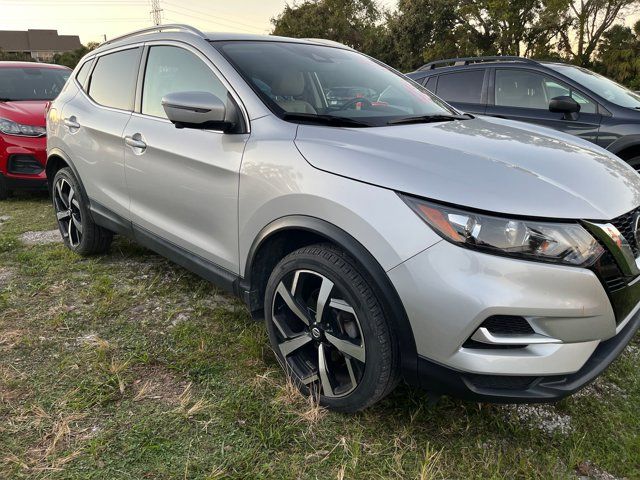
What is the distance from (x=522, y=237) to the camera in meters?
1.62

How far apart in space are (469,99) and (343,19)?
3650cm

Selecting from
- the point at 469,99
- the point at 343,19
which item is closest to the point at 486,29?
the point at 343,19

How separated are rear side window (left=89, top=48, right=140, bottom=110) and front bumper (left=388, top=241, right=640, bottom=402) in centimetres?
239

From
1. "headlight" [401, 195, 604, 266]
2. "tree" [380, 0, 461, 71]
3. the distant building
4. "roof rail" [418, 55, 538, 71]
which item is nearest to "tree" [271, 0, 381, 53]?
"tree" [380, 0, 461, 71]

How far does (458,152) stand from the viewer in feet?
6.28

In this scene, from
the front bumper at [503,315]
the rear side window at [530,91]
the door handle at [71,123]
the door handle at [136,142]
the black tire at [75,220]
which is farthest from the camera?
the rear side window at [530,91]

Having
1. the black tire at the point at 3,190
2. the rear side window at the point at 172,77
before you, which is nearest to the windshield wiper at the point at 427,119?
the rear side window at the point at 172,77

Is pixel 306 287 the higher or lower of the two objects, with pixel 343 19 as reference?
lower

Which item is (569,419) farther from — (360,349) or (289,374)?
(289,374)

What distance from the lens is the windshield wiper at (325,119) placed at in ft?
7.40

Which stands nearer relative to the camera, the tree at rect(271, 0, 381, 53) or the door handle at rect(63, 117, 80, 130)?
the door handle at rect(63, 117, 80, 130)

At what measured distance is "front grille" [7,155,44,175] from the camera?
5754mm

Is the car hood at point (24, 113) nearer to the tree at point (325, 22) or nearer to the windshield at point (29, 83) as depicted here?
the windshield at point (29, 83)

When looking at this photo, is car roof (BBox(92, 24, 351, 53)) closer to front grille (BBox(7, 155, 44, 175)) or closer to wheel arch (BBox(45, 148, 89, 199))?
wheel arch (BBox(45, 148, 89, 199))
